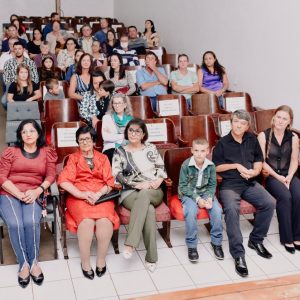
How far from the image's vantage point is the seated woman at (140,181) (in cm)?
353

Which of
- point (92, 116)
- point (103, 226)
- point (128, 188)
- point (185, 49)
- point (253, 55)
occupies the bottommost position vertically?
point (103, 226)

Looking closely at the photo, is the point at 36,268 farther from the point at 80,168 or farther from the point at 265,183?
the point at 265,183

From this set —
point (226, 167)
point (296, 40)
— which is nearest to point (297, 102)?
point (296, 40)

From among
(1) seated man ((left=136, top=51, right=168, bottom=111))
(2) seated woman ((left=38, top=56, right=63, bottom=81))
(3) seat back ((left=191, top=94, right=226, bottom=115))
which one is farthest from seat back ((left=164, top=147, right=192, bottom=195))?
(2) seated woman ((left=38, top=56, right=63, bottom=81))

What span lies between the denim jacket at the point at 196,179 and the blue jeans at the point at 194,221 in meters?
0.09

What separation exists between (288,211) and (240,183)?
45cm

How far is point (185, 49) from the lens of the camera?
26.7ft

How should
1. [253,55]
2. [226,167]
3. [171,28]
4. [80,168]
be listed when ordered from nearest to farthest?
[80,168], [226,167], [253,55], [171,28]

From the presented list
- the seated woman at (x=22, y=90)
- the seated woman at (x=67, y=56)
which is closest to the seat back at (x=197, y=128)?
the seated woman at (x=22, y=90)

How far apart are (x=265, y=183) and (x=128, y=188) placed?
1.26 meters

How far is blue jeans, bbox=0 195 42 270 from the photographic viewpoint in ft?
11.0

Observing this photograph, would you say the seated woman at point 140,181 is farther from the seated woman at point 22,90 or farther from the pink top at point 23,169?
the seated woman at point 22,90

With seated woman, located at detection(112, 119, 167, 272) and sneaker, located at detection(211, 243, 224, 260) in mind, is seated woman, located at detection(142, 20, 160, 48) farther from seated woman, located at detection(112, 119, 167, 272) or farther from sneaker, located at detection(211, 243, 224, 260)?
Result: sneaker, located at detection(211, 243, 224, 260)

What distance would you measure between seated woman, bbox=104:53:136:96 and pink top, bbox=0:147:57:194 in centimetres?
246
